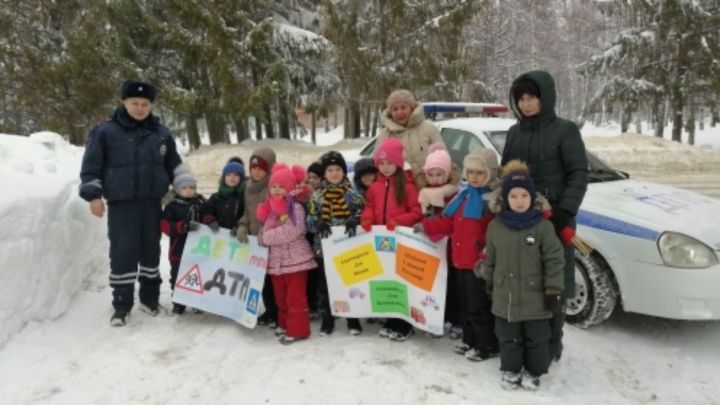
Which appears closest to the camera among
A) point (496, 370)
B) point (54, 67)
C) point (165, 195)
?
point (496, 370)

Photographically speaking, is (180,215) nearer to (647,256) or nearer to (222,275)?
(222,275)

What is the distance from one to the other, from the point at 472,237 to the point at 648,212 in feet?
5.66

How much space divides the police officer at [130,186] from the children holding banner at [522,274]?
111 inches

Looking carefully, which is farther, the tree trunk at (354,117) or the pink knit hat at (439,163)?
the tree trunk at (354,117)

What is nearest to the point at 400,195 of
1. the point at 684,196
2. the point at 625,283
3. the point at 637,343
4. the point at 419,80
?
the point at 625,283

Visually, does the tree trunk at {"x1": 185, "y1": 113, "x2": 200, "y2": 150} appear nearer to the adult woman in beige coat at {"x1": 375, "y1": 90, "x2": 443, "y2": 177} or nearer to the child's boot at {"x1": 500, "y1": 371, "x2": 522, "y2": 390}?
the adult woman in beige coat at {"x1": 375, "y1": 90, "x2": 443, "y2": 177}

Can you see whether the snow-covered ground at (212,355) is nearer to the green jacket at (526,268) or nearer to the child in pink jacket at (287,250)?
the child in pink jacket at (287,250)

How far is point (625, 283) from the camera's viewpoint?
448 cm

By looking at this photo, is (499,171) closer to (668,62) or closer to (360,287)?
(360,287)

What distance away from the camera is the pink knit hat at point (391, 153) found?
4219mm

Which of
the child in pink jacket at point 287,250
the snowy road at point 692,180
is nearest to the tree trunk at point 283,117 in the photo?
the snowy road at point 692,180

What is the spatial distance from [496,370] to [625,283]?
1.45 m

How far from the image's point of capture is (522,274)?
351 centimetres

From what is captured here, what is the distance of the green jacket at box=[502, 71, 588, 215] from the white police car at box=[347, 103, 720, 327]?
1.12 m
